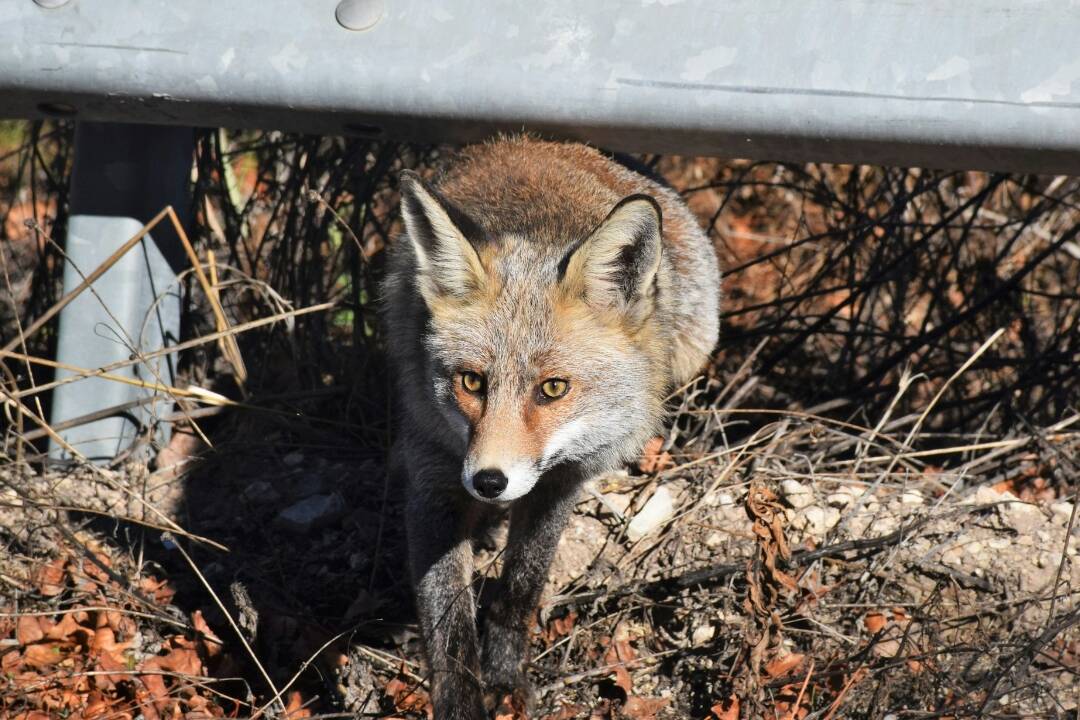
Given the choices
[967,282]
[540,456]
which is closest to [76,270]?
[540,456]

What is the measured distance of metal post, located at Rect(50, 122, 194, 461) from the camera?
179 inches

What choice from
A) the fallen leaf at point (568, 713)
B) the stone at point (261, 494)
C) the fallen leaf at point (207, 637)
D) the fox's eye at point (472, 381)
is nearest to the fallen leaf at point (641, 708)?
the fallen leaf at point (568, 713)

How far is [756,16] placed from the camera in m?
3.70

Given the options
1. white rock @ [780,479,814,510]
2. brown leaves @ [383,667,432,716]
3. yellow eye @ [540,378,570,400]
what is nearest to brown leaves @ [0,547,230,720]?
brown leaves @ [383,667,432,716]

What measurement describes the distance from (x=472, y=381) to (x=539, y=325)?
0.96ft

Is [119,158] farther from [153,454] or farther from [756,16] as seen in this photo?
[756,16]

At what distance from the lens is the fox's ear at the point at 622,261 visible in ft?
11.0

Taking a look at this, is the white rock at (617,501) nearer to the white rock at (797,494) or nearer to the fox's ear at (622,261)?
A: the white rock at (797,494)

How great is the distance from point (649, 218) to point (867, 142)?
Result: 2.87ft

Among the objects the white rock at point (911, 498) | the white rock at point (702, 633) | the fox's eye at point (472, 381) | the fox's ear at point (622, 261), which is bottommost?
the white rock at point (702, 633)

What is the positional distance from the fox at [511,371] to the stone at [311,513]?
60 cm

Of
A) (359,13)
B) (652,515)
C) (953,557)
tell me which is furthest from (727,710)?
(359,13)

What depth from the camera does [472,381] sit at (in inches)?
135

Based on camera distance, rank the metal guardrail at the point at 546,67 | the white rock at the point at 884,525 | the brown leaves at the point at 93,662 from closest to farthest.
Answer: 1. the metal guardrail at the point at 546,67
2. the brown leaves at the point at 93,662
3. the white rock at the point at 884,525
